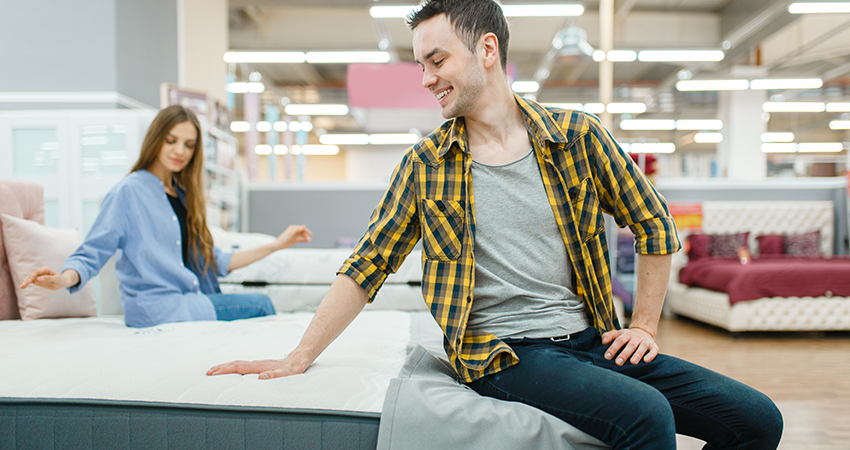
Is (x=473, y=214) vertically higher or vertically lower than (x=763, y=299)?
higher

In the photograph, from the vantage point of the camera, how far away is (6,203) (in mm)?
1871

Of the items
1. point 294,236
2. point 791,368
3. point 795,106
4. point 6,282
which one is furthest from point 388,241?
point 795,106

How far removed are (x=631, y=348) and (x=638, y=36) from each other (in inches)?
363

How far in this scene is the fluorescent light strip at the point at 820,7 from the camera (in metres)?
5.43

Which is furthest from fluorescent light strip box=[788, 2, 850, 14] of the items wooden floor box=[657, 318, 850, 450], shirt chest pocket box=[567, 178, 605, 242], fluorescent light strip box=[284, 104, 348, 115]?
fluorescent light strip box=[284, 104, 348, 115]

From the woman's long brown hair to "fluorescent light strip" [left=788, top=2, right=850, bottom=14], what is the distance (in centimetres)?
661


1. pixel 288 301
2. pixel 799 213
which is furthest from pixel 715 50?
pixel 288 301

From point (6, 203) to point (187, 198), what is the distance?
0.62 metres

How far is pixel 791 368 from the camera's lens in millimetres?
2871

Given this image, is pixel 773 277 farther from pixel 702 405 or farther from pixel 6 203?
pixel 6 203

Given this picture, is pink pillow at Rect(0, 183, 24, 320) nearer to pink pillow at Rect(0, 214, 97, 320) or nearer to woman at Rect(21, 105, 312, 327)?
pink pillow at Rect(0, 214, 97, 320)

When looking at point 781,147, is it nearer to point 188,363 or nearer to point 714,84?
point 714,84

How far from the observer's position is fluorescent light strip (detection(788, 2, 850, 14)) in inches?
214

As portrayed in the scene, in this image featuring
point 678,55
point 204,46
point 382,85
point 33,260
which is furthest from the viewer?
point 678,55
